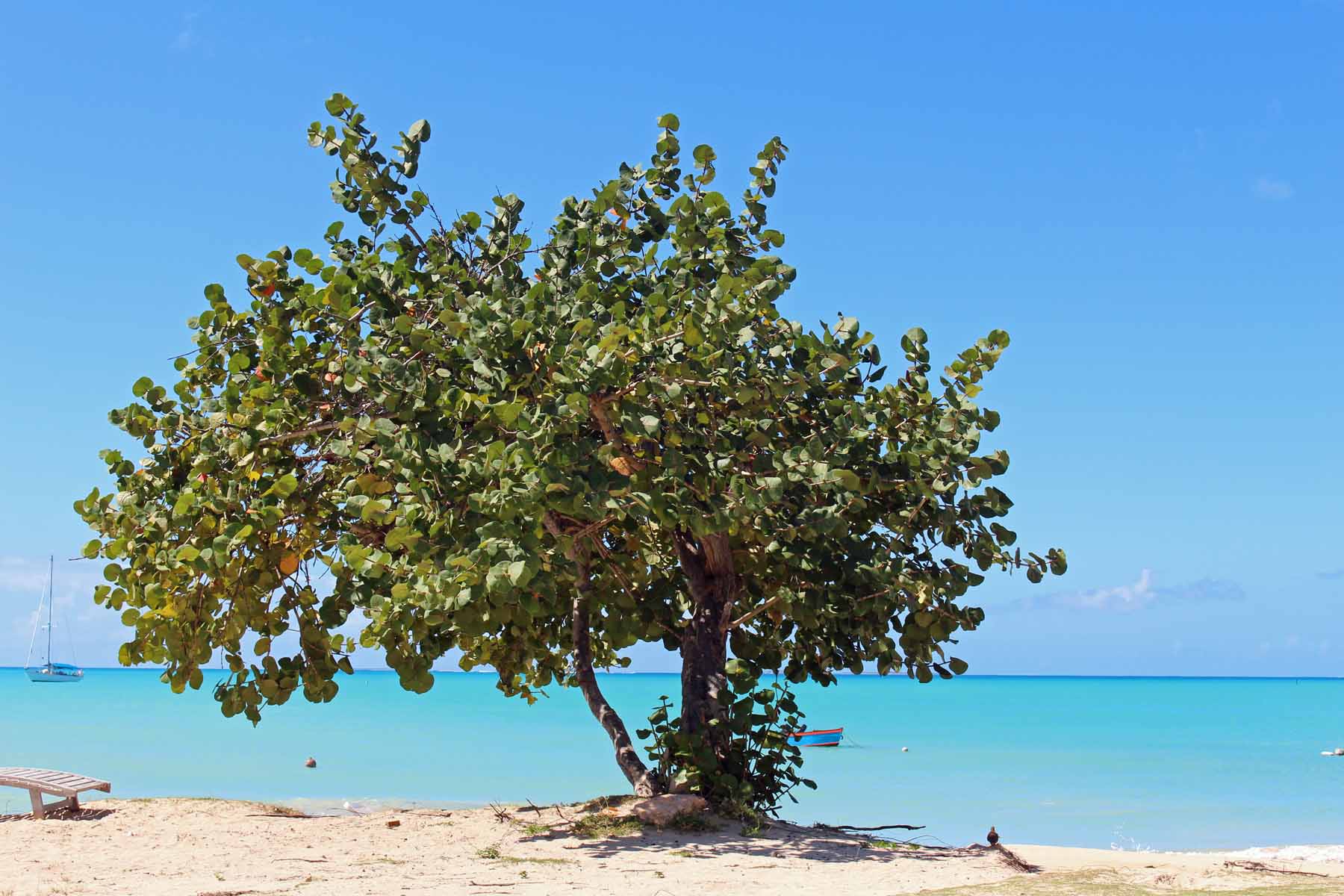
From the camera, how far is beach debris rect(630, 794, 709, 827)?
934 centimetres

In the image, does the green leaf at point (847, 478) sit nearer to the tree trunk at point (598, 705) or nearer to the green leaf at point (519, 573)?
the green leaf at point (519, 573)

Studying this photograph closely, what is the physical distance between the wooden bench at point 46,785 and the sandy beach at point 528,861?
156 millimetres

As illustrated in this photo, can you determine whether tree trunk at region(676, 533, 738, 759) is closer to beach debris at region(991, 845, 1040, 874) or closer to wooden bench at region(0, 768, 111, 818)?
beach debris at region(991, 845, 1040, 874)

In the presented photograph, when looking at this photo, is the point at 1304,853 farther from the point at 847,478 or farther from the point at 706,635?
the point at 847,478

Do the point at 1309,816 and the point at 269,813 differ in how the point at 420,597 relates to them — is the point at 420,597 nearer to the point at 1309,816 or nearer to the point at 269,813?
the point at 269,813

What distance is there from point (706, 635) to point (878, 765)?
23.7 meters

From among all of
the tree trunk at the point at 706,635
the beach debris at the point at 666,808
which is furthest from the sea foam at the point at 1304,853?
the beach debris at the point at 666,808

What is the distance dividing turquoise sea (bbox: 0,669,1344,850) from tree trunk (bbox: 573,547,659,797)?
3.50 meters

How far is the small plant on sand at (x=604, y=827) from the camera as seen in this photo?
29.7 ft

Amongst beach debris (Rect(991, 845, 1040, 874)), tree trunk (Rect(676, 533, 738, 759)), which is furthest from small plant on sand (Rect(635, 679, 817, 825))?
beach debris (Rect(991, 845, 1040, 874))

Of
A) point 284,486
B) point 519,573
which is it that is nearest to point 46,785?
point 284,486

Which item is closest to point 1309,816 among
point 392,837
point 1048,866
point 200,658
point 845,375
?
point 1048,866

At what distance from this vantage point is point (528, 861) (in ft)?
26.8

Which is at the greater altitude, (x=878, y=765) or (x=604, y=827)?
(x=604, y=827)
